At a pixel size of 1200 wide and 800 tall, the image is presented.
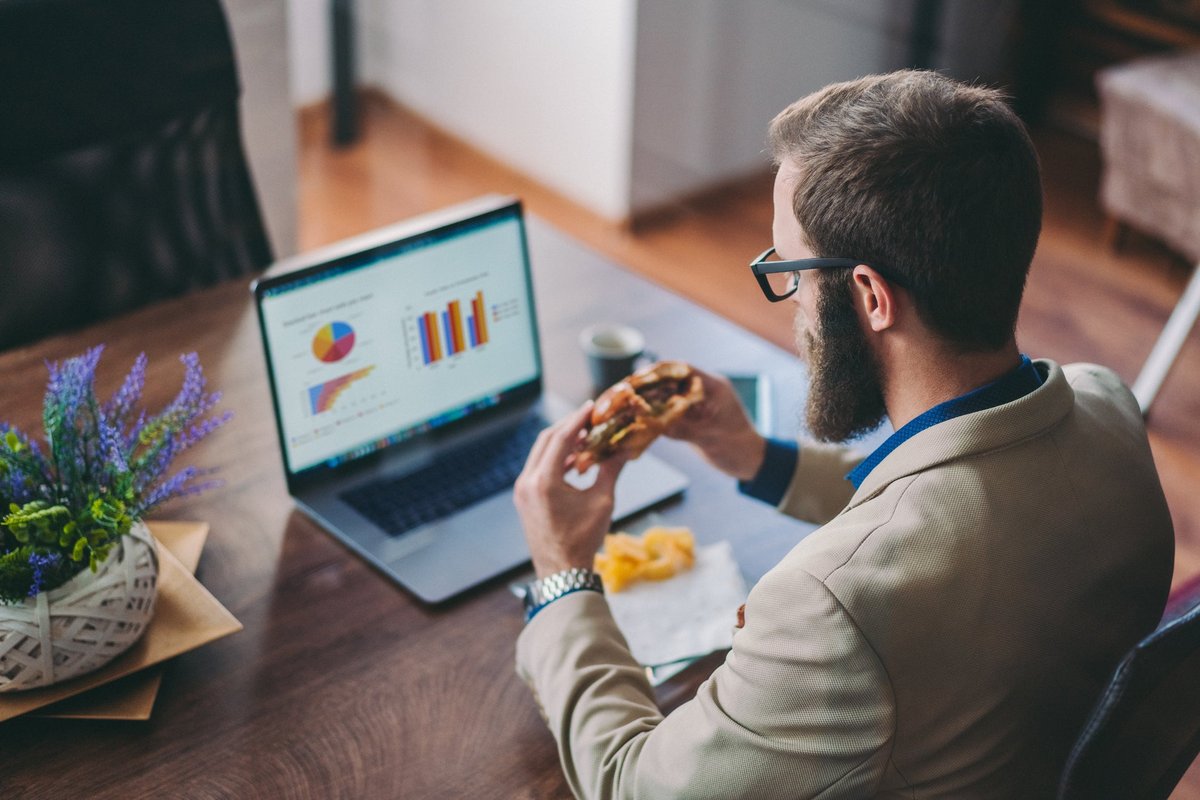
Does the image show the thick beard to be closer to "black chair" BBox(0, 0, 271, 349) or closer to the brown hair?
the brown hair

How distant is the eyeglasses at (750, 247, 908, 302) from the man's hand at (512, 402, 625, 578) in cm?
24

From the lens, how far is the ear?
1.03 m

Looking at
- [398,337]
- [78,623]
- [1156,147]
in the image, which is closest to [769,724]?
[78,623]

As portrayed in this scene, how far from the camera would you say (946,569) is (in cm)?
94

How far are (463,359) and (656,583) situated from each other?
0.40m

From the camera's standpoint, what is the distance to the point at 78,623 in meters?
1.08

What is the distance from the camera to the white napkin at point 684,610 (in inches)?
49.1

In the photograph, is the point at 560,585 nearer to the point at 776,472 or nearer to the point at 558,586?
the point at 558,586

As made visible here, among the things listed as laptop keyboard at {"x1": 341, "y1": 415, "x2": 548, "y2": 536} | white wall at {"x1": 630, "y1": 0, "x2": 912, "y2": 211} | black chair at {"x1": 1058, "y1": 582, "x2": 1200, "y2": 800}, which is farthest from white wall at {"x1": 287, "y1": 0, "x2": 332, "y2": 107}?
black chair at {"x1": 1058, "y1": 582, "x2": 1200, "y2": 800}

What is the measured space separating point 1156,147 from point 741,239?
48.4 inches

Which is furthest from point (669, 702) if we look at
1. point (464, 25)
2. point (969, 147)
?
point (464, 25)

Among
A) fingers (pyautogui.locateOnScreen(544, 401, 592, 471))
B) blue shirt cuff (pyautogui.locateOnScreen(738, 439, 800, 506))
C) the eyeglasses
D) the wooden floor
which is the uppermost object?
the eyeglasses

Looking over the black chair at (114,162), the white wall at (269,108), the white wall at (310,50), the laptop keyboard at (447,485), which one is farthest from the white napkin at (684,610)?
the white wall at (310,50)

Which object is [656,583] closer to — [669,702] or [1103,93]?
[669,702]
